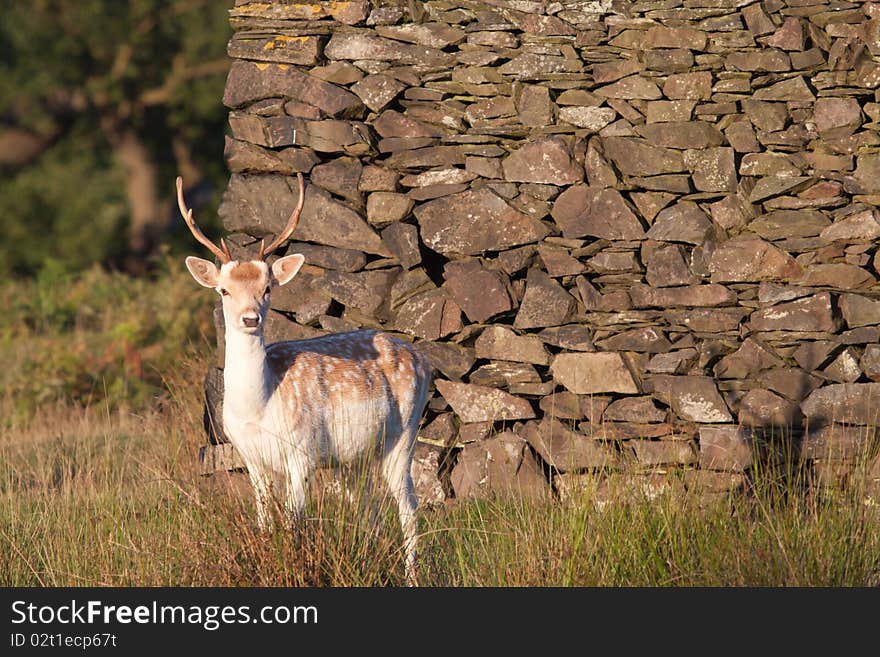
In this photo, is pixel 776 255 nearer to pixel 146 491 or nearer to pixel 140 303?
pixel 146 491

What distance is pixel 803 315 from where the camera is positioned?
698cm

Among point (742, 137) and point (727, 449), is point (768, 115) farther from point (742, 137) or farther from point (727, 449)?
point (727, 449)

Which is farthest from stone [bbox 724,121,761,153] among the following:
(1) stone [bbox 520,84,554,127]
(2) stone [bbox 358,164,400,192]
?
(2) stone [bbox 358,164,400,192]

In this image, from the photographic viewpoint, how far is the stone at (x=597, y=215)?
7.12 metres

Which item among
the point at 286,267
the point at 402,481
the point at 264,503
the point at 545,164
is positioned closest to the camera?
the point at 264,503

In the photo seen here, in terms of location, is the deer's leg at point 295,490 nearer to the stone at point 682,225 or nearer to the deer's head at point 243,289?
the deer's head at point 243,289

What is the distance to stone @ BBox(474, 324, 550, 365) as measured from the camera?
7.17 meters

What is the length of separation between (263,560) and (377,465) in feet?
3.97

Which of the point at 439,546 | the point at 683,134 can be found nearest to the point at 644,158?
the point at 683,134

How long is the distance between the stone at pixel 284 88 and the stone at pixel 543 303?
4.66 ft

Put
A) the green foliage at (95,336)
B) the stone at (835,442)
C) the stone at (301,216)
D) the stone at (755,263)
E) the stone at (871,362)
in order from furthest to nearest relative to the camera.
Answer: the green foliage at (95,336), the stone at (301,216), the stone at (755,263), the stone at (871,362), the stone at (835,442)

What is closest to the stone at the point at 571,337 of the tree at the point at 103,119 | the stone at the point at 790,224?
the stone at the point at 790,224

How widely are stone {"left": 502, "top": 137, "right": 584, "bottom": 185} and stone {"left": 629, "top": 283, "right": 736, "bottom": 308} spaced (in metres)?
0.74

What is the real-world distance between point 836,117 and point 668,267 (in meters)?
1.24
